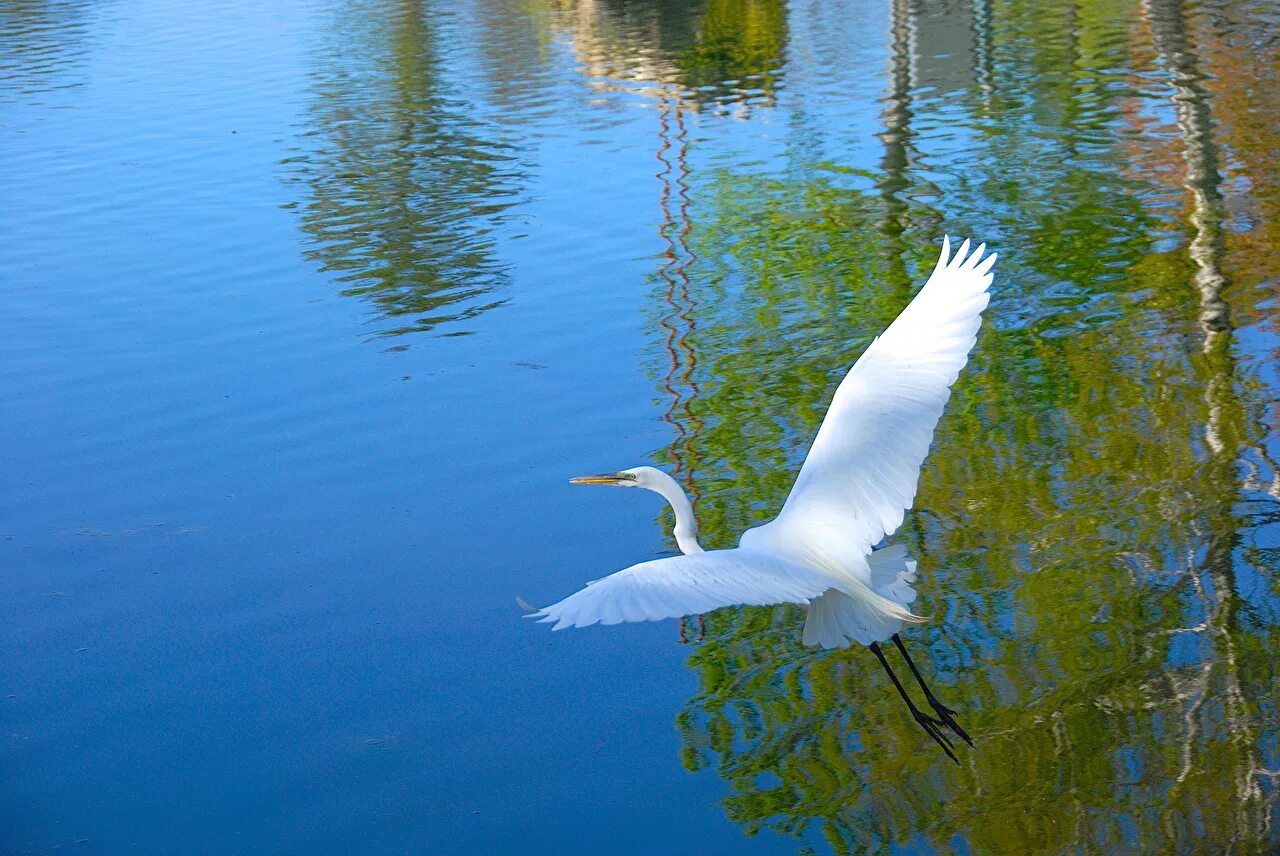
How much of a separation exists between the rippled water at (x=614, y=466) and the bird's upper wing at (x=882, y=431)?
0.78 metres

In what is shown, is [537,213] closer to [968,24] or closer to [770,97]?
[770,97]

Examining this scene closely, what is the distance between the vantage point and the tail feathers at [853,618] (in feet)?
15.0

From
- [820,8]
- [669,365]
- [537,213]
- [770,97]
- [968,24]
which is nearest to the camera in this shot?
[669,365]

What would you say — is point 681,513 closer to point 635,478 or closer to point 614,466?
point 635,478

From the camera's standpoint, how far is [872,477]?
4.75 metres

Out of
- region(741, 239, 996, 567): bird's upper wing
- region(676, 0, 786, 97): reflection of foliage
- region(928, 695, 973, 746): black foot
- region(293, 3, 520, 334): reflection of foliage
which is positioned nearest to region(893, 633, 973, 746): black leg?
region(928, 695, 973, 746): black foot

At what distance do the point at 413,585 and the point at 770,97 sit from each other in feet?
38.5

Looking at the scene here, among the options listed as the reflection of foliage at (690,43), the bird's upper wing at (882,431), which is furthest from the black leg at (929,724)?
the reflection of foliage at (690,43)

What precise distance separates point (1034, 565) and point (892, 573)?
4.75 feet

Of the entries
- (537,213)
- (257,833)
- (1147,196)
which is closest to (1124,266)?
(1147,196)

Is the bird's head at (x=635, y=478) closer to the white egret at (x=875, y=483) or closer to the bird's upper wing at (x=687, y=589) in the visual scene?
the white egret at (x=875, y=483)

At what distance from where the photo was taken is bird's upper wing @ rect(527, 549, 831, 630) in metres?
3.80

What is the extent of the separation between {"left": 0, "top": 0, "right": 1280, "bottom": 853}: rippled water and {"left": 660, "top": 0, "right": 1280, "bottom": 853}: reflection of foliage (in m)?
0.02

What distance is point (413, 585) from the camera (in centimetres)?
633
